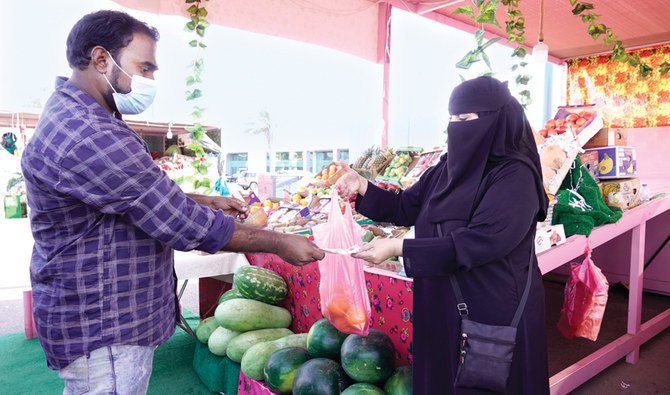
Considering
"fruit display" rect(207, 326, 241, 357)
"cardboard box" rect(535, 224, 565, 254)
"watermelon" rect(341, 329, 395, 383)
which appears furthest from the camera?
"fruit display" rect(207, 326, 241, 357)

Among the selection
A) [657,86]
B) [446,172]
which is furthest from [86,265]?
[657,86]

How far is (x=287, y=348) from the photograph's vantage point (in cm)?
238

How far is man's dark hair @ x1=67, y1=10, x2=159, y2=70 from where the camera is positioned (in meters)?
1.34

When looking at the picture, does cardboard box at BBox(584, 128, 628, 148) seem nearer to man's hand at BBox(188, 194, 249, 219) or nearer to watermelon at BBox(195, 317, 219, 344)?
man's hand at BBox(188, 194, 249, 219)

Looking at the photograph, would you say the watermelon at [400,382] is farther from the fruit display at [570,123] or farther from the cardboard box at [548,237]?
the fruit display at [570,123]

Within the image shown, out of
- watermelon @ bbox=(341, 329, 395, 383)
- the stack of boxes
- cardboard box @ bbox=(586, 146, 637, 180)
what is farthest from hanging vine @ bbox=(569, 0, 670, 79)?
watermelon @ bbox=(341, 329, 395, 383)

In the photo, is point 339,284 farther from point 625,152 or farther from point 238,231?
point 625,152

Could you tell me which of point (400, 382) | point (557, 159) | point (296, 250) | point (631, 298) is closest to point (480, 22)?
point (557, 159)

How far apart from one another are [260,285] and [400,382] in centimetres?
111

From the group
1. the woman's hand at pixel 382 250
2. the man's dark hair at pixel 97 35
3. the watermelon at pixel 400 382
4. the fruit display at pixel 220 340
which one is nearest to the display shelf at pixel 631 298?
the watermelon at pixel 400 382

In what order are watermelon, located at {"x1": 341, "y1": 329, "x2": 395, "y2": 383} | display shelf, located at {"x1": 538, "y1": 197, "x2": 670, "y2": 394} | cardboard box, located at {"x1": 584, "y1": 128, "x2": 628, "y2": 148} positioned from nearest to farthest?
watermelon, located at {"x1": 341, "y1": 329, "x2": 395, "y2": 383} → display shelf, located at {"x1": 538, "y1": 197, "x2": 670, "y2": 394} → cardboard box, located at {"x1": 584, "y1": 128, "x2": 628, "y2": 148}

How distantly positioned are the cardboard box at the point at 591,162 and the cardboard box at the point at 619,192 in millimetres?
83

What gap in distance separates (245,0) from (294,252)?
366 centimetres

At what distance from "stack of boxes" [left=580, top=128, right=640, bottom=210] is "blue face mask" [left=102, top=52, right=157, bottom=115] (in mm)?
2845
